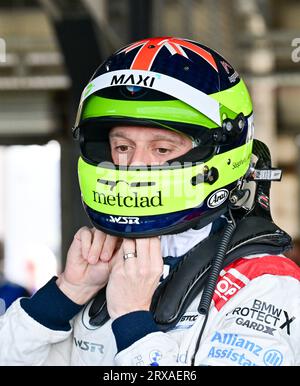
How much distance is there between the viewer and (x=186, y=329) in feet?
4.39

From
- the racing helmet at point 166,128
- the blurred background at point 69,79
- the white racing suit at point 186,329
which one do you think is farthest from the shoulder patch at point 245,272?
the blurred background at point 69,79

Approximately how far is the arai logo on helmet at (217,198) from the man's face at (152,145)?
9 centimetres

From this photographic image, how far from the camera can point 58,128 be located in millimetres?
10453

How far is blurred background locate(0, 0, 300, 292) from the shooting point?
15.5 feet

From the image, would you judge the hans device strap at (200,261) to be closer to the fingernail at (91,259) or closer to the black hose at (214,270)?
the black hose at (214,270)

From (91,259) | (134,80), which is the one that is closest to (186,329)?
(91,259)

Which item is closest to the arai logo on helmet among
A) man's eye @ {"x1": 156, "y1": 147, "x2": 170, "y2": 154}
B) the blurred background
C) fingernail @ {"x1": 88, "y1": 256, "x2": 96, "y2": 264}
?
man's eye @ {"x1": 156, "y1": 147, "x2": 170, "y2": 154}

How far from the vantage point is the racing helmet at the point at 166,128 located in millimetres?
1369

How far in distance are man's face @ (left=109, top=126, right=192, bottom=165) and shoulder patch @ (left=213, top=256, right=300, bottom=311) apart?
0.69 ft

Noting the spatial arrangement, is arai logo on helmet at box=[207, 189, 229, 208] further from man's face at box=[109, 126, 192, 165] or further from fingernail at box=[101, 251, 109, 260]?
fingernail at box=[101, 251, 109, 260]

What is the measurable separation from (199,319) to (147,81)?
392 millimetres

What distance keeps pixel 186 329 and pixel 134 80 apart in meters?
0.41

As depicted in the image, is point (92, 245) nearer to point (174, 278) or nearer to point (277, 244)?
point (174, 278)

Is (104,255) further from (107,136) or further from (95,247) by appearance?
(107,136)
